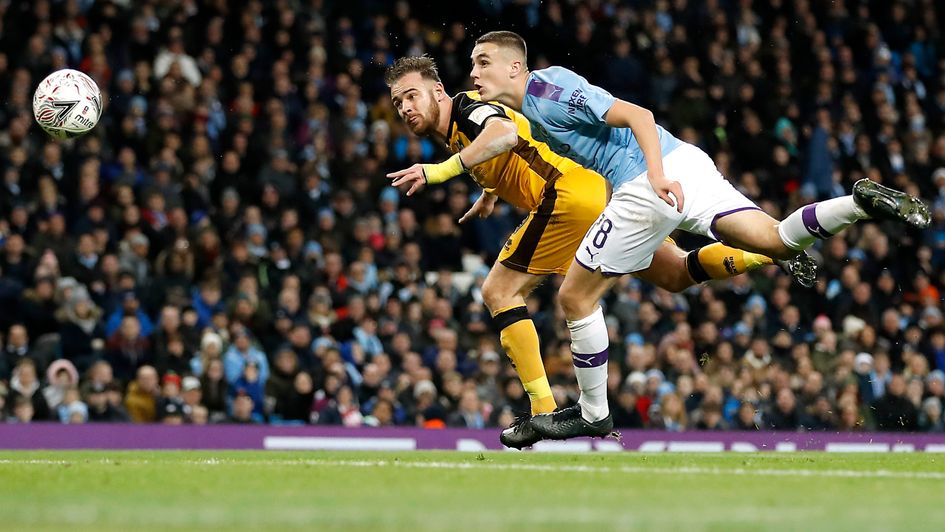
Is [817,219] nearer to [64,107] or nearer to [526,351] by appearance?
[526,351]

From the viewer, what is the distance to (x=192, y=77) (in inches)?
647

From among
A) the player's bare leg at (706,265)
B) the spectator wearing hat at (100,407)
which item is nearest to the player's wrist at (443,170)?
the player's bare leg at (706,265)

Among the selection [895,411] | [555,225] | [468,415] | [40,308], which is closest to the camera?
[555,225]

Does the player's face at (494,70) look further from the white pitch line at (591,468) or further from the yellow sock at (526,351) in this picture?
the white pitch line at (591,468)

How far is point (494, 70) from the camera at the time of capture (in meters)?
8.48

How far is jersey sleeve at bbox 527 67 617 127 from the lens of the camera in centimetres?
815

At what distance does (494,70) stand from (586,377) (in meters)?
1.88

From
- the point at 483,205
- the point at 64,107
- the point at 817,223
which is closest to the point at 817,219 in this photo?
the point at 817,223

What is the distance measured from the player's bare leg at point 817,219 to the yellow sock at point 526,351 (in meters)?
1.49

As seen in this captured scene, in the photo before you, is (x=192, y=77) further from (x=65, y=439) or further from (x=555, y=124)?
(x=555, y=124)

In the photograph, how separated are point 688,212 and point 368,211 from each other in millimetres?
8782

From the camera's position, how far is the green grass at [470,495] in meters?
4.66

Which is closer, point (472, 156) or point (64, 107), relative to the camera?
point (472, 156)

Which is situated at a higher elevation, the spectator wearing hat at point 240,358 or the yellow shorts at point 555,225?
the yellow shorts at point 555,225
